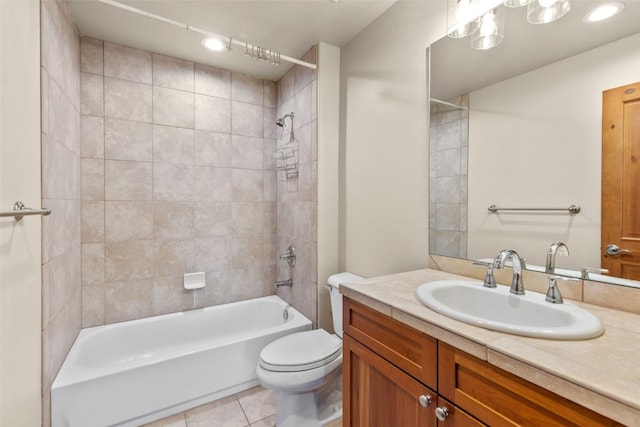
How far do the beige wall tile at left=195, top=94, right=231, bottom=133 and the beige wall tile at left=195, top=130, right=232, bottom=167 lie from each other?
0.17ft

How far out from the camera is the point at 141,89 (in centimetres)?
220

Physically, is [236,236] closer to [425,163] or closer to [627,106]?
[425,163]

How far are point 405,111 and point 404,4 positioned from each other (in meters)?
0.62

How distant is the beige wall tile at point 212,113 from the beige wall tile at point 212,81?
46mm

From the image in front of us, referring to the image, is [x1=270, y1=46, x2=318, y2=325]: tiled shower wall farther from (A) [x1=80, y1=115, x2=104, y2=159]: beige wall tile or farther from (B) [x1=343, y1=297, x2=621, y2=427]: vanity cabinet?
(A) [x1=80, y1=115, x2=104, y2=159]: beige wall tile

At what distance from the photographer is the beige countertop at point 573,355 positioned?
1.69 feet

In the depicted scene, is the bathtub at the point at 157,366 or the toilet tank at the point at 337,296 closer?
the bathtub at the point at 157,366

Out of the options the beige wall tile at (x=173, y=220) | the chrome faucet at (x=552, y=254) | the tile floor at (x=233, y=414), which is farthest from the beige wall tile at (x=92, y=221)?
the chrome faucet at (x=552, y=254)

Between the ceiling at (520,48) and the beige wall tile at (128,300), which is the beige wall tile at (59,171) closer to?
the beige wall tile at (128,300)

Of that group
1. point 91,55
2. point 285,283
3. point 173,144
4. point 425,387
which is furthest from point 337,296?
point 91,55

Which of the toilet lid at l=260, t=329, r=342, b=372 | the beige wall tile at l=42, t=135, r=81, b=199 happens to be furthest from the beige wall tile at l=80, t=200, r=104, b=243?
the toilet lid at l=260, t=329, r=342, b=372

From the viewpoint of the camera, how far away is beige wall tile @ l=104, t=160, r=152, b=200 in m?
2.12

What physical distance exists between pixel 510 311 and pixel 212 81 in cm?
263
